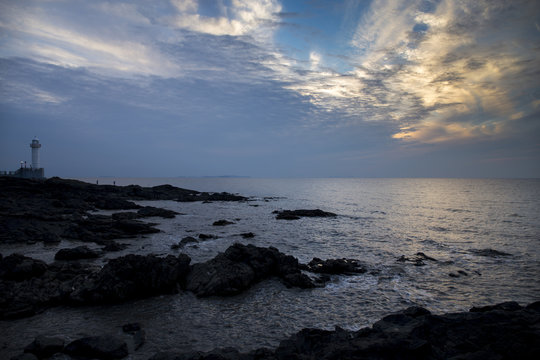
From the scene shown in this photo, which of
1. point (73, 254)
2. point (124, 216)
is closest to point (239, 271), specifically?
point (73, 254)

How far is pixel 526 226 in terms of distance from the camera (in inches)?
1475

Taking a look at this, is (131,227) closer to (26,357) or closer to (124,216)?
(124,216)

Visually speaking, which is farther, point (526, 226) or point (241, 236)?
→ point (526, 226)

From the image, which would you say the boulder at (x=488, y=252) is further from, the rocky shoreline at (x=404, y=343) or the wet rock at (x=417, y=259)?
the rocky shoreline at (x=404, y=343)

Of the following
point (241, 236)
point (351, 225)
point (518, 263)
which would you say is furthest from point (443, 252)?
point (241, 236)

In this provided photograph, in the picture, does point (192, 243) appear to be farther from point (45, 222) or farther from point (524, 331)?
point (524, 331)

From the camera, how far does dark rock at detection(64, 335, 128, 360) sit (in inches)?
329

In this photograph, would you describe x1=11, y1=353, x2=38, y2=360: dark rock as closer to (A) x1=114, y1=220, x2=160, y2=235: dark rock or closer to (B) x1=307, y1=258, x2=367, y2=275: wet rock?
(B) x1=307, y1=258, x2=367, y2=275: wet rock

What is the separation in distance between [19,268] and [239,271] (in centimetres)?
1056

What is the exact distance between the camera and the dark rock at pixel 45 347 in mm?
8289

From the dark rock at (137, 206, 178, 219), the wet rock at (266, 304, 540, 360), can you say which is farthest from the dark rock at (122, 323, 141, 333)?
the dark rock at (137, 206, 178, 219)

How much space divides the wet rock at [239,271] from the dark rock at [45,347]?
603 centimetres

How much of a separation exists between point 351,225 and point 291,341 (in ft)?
107

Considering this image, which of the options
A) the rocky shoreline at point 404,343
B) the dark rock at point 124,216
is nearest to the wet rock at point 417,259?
the rocky shoreline at point 404,343
